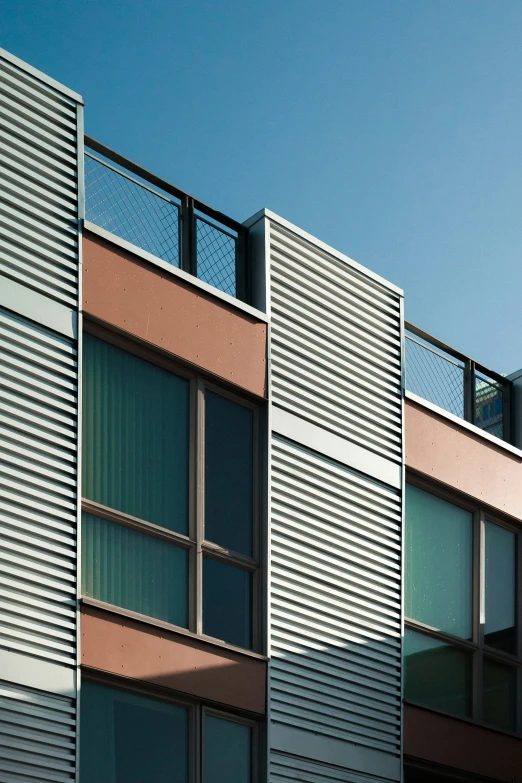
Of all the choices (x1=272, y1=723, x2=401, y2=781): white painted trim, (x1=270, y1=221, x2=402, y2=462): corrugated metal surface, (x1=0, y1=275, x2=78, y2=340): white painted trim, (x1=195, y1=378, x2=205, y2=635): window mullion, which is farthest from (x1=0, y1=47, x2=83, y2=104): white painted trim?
(x1=272, y1=723, x2=401, y2=781): white painted trim

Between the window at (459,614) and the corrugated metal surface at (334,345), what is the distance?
1.15 m

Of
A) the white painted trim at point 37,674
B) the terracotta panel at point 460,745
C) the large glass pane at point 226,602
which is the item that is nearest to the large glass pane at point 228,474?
the large glass pane at point 226,602

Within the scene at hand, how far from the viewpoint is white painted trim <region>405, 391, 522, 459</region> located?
14508 millimetres

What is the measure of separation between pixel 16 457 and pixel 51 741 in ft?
7.31

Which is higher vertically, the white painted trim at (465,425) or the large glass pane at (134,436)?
the white painted trim at (465,425)

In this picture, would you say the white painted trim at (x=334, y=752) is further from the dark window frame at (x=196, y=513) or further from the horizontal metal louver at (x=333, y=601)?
the dark window frame at (x=196, y=513)

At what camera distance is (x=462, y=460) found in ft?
49.0

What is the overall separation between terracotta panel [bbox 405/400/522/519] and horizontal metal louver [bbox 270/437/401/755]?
1.02 m

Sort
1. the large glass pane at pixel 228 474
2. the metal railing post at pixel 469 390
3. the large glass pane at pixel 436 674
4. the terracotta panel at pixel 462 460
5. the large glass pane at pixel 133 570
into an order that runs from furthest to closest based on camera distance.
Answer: the metal railing post at pixel 469 390 → the terracotta panel at pixel 462 460 → the large glass pane at pixel 436 674 → the large glass pane at pixel 228 474 → the large glass pane at pixel 133 570

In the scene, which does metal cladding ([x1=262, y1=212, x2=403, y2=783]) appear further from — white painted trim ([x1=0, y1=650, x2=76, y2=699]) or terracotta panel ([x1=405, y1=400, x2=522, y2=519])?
white painted trim ([x1=0, y1=650, x2=76, y2=699])

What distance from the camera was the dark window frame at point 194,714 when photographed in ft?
35.0

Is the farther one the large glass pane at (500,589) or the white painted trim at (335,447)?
the large glass pane at (500,589)

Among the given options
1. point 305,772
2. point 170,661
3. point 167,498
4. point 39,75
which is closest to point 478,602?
point 305,772

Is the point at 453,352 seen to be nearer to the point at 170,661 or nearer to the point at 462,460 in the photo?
the point at 462,460
